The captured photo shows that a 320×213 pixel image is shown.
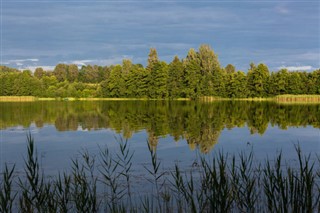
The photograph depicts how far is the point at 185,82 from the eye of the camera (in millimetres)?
75688

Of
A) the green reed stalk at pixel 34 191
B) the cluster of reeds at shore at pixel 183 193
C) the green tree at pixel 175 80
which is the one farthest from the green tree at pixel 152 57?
the green reed stalk at pixel 34 191

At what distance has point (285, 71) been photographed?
68.2 meters

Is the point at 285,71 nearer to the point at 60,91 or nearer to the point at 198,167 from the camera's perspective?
the point at 60,91

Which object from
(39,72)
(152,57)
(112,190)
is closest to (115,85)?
(152,57)

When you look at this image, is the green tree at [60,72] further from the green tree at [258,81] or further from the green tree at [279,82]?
the green tree at [279,82]

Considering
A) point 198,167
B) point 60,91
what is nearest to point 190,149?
point 198,167

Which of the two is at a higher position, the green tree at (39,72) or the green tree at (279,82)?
the green tree at (39,72)

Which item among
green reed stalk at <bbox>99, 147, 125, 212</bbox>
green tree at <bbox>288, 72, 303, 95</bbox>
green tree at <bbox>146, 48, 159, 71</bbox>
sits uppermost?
green tree at <bbox>146, 48, 159, 71</bbox>

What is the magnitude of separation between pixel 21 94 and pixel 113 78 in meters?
24.4

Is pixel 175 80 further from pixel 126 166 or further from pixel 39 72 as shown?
pixel 39 72

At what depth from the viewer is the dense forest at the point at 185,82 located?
67438 millimetres

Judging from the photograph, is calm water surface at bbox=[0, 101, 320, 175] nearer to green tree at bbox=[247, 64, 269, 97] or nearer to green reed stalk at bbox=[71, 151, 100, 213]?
green reed stalk at bbox=[71, 151, 100, 213]

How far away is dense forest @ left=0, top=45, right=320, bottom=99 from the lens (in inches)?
2655

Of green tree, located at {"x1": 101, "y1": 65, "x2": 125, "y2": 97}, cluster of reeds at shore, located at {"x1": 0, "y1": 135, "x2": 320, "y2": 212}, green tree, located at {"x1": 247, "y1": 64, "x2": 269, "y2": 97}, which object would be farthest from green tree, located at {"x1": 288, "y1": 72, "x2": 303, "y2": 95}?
cluster of reeds at shore, located at {"x1": 0, "y1": 135, "x2": 320, "y2": 212}
